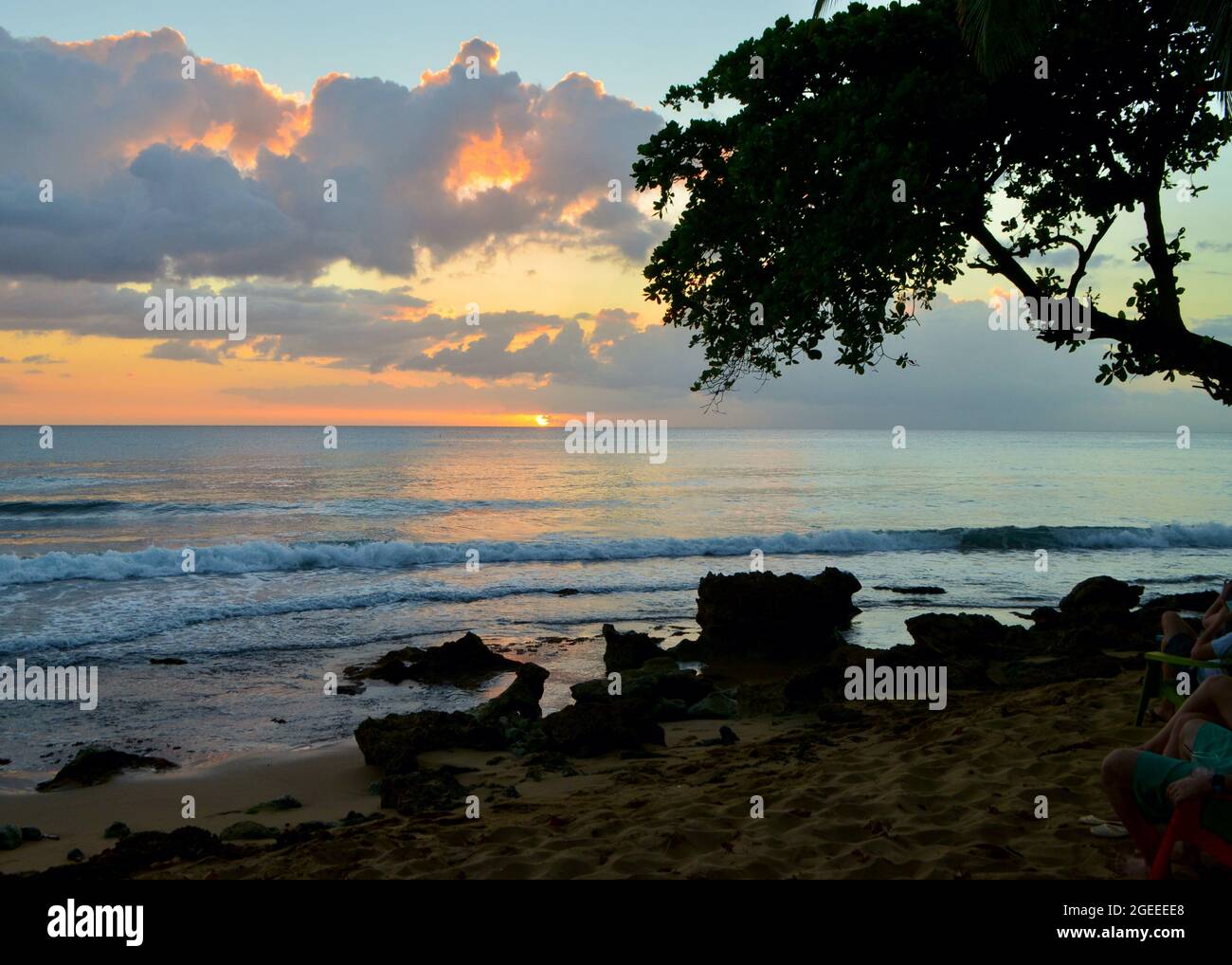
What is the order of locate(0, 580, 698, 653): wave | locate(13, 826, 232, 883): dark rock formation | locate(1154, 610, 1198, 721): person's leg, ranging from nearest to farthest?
locate(13, 826, 232, 883): dark rock formation
locate(1154, 610, 1198, 721): person's leg
locate(0, 580, 698, 653): wave

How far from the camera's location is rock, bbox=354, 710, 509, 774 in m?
8.86

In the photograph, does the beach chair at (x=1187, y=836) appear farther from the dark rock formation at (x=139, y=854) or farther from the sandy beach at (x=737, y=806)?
the dark rock formation at (x=139, y=854)

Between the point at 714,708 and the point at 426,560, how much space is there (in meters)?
18.3

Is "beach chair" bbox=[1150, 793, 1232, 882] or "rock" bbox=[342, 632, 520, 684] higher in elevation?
"beach chair" bbox=[1150, 793, 1232, 882]

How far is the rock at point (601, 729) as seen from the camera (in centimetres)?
892

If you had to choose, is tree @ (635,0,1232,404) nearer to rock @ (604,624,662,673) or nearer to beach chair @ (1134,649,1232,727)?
beach chair @ (1134,649,1232,727)

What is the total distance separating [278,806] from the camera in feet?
26.0

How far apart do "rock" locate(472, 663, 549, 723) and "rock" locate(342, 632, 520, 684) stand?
203cm

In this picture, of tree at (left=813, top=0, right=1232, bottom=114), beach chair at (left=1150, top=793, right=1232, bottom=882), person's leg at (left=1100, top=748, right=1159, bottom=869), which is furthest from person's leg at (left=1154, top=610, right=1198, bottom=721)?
tree at (left=813, top=0, right=1232, bottom=114)

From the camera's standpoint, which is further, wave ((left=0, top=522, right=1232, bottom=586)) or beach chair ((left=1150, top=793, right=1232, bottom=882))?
wave ((left=0, top=522, right=1232, bottom=586))

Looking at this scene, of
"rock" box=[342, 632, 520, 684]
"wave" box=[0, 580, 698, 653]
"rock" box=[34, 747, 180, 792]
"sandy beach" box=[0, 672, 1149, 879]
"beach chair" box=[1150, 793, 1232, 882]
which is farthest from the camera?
"wave" box=[0, 580, 698, 653]

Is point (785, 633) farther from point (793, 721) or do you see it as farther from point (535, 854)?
point (535, 854)

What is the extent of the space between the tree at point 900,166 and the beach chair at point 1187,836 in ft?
→ 14.3

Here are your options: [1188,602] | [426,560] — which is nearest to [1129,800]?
[1188,602]
